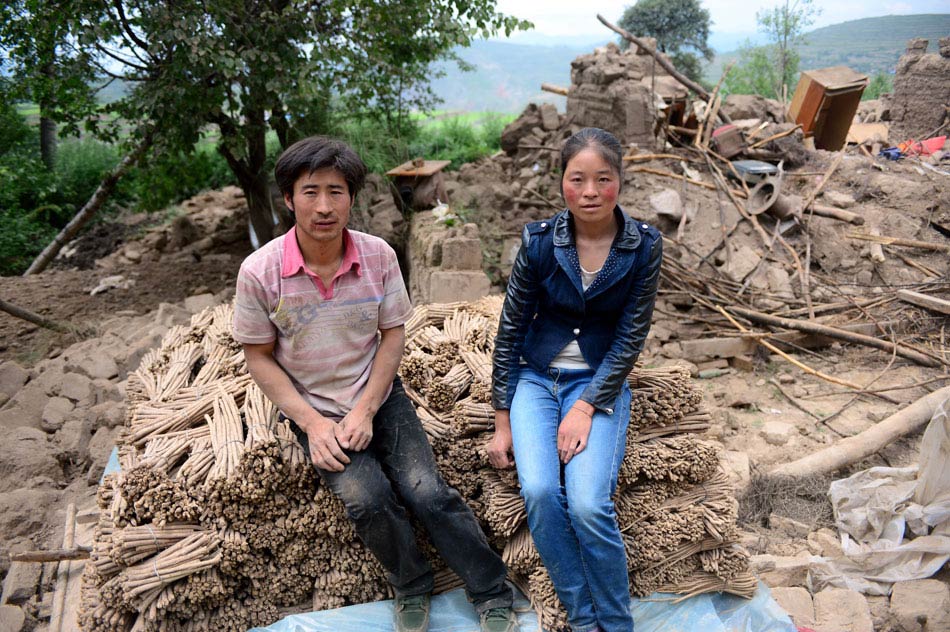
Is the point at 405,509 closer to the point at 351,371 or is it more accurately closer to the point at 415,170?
the point at 351,371

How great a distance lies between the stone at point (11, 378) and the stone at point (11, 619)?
257cm

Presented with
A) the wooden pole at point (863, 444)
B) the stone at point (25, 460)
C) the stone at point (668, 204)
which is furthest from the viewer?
the stone at point (668, 204)

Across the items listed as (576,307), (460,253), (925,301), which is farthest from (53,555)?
(925,301)

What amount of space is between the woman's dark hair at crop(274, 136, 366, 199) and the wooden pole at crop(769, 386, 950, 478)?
3353 mm

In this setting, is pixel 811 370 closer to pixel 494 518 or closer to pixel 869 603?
pixel 869 603

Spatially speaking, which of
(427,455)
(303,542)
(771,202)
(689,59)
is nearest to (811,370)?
(771,202)

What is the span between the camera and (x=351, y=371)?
258cm

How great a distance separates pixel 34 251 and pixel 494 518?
10.4 meters

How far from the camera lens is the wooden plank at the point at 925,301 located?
19.5ft

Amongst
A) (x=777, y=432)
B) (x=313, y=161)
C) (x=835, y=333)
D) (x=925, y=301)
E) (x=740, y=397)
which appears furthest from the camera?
(x=925, y=301)

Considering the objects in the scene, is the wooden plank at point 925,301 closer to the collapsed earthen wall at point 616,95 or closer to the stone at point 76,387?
the collapsed earthen wall at point 616,95

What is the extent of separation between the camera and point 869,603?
117 inches

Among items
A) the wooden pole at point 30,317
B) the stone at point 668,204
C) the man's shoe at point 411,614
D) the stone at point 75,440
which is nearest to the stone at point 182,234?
the wooden pole at point 30,317

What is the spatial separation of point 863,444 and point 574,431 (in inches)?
113
